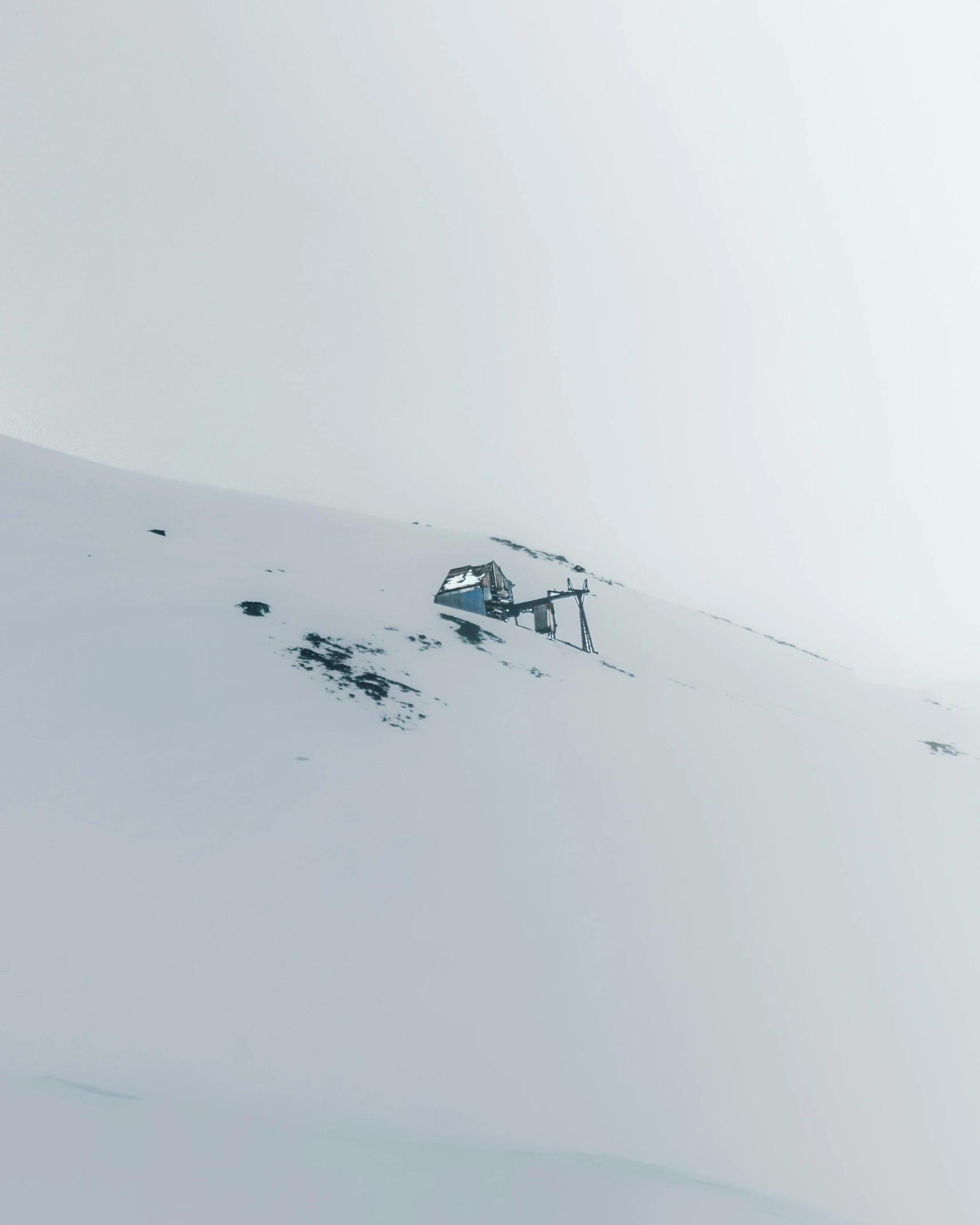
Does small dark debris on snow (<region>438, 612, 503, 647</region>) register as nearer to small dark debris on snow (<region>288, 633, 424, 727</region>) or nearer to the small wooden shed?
the small wooden shed

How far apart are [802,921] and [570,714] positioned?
420 inches

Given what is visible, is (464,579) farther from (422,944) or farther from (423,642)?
(422,944)

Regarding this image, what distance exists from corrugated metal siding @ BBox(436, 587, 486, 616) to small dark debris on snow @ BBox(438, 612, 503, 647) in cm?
316

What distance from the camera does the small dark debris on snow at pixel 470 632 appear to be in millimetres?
29625

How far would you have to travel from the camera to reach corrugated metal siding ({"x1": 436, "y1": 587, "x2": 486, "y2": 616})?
3606 centimetres

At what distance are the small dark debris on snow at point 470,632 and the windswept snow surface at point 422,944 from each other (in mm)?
4150

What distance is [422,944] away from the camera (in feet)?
36.5

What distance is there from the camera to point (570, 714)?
24.0 m

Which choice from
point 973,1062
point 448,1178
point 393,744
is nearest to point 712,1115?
point 448,1178

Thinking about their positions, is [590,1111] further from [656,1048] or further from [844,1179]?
[844,1179]

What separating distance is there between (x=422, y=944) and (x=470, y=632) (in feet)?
65.8

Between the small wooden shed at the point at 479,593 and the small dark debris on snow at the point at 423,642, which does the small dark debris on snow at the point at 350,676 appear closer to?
the small dark debris on snow at the point at 423,642

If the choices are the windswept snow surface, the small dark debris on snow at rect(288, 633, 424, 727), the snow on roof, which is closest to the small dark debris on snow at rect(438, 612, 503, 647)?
the snow on roof

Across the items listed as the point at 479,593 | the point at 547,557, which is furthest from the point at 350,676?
the point at 547,557
